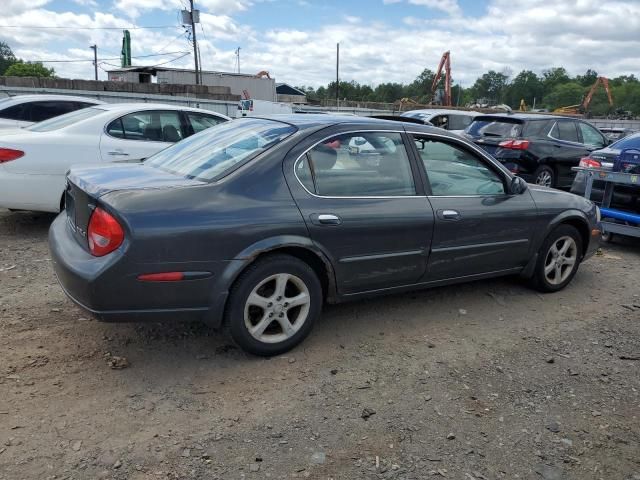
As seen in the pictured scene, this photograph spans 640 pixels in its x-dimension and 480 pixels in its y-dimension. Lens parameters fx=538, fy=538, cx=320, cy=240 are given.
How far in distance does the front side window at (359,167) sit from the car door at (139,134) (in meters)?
3.10

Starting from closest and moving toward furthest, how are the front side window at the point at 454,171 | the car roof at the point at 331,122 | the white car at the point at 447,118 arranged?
the car roof at the point at 331,122
the front side window at the point at 454,171
the white car at the point at 447,118

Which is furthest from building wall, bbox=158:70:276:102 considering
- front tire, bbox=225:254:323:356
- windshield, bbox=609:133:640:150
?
front tire, bbox=225:254:323:356

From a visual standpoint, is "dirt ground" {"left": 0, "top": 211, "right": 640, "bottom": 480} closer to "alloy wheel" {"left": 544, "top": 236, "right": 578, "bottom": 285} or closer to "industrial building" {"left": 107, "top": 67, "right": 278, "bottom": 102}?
"alloy wheel" {"left": 544, "top": 236, "right": 578, "bottom": 285}

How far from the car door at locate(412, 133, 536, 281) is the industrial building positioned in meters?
33.3

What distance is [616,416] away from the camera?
3104mm

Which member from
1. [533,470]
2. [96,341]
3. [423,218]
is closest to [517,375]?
[533,470]

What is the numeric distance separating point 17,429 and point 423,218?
2803 millimetres

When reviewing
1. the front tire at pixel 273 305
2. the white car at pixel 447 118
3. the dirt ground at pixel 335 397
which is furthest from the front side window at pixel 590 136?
the front tire at pixel 273 305

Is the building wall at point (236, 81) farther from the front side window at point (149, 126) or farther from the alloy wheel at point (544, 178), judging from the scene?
the front side window at point (149, 126)

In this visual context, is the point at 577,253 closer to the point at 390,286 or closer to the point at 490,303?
the point at 490,303

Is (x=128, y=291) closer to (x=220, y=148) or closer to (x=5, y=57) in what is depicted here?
(x=220, y=148)

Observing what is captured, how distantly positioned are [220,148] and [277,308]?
121 cm

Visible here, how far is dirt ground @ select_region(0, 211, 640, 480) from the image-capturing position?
2.61 m

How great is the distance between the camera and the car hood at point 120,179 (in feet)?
10.5
